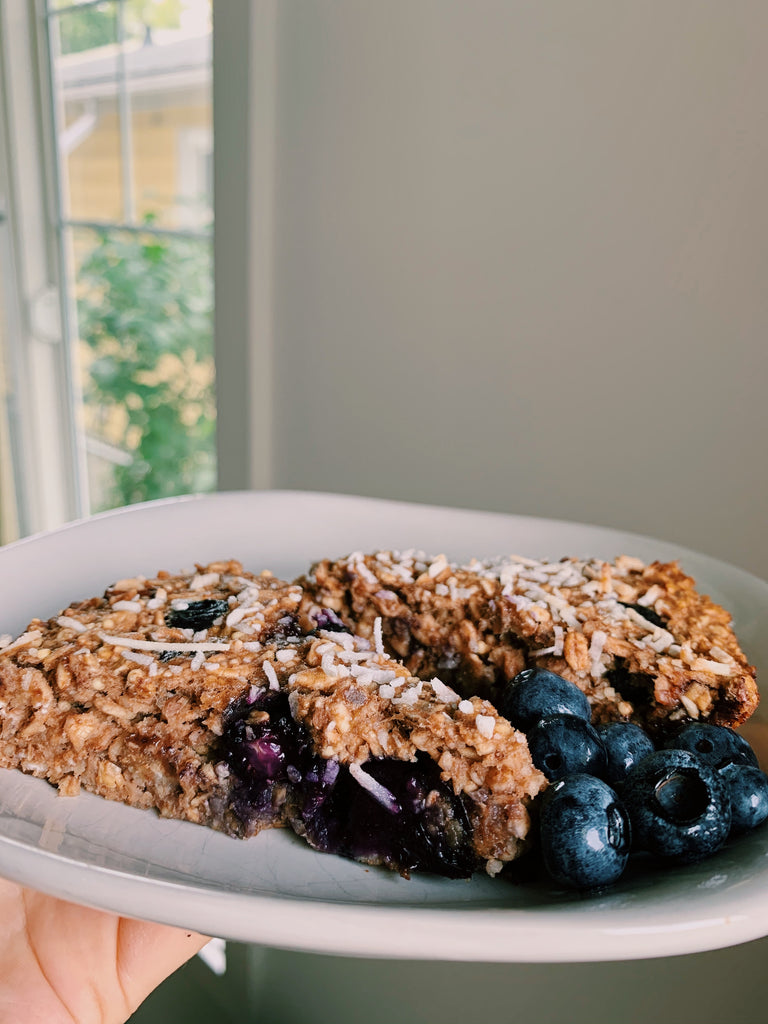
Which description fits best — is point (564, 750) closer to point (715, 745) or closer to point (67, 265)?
point (715, 745)

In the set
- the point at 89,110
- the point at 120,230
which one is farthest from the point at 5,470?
the point at 89,110

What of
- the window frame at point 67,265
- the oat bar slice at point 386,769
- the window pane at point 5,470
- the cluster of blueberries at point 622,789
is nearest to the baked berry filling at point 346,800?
the oat bar slice at point 386,769

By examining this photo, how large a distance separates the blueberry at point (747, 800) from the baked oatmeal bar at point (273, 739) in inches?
7.2

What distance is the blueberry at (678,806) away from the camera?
774 mm

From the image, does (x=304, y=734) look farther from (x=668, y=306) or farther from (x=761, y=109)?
(x=761, y=109)

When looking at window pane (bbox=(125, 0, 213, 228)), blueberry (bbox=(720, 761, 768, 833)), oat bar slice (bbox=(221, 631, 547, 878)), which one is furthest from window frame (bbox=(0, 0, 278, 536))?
blueberry (bbox=(720, 761, 768, 833))

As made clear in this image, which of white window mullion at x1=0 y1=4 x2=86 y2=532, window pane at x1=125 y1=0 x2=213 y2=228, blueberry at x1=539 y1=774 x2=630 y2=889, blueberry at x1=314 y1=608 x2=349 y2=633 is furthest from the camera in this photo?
white window mullion at x1=0 y1=4 x2=86 y2=532

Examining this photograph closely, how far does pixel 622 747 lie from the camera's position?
93cm

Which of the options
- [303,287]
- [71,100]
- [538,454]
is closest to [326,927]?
[538,454]

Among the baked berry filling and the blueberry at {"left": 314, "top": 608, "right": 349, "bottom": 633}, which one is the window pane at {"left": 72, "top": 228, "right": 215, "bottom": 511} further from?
the baked berry filling

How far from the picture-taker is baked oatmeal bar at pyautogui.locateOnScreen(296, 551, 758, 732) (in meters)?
1.01

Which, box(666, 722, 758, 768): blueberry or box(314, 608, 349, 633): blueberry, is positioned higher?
box(314, 608, 349, 633): blueberry

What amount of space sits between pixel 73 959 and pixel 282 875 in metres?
0.51

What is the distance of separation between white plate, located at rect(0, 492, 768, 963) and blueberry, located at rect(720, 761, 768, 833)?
0.02 metres
